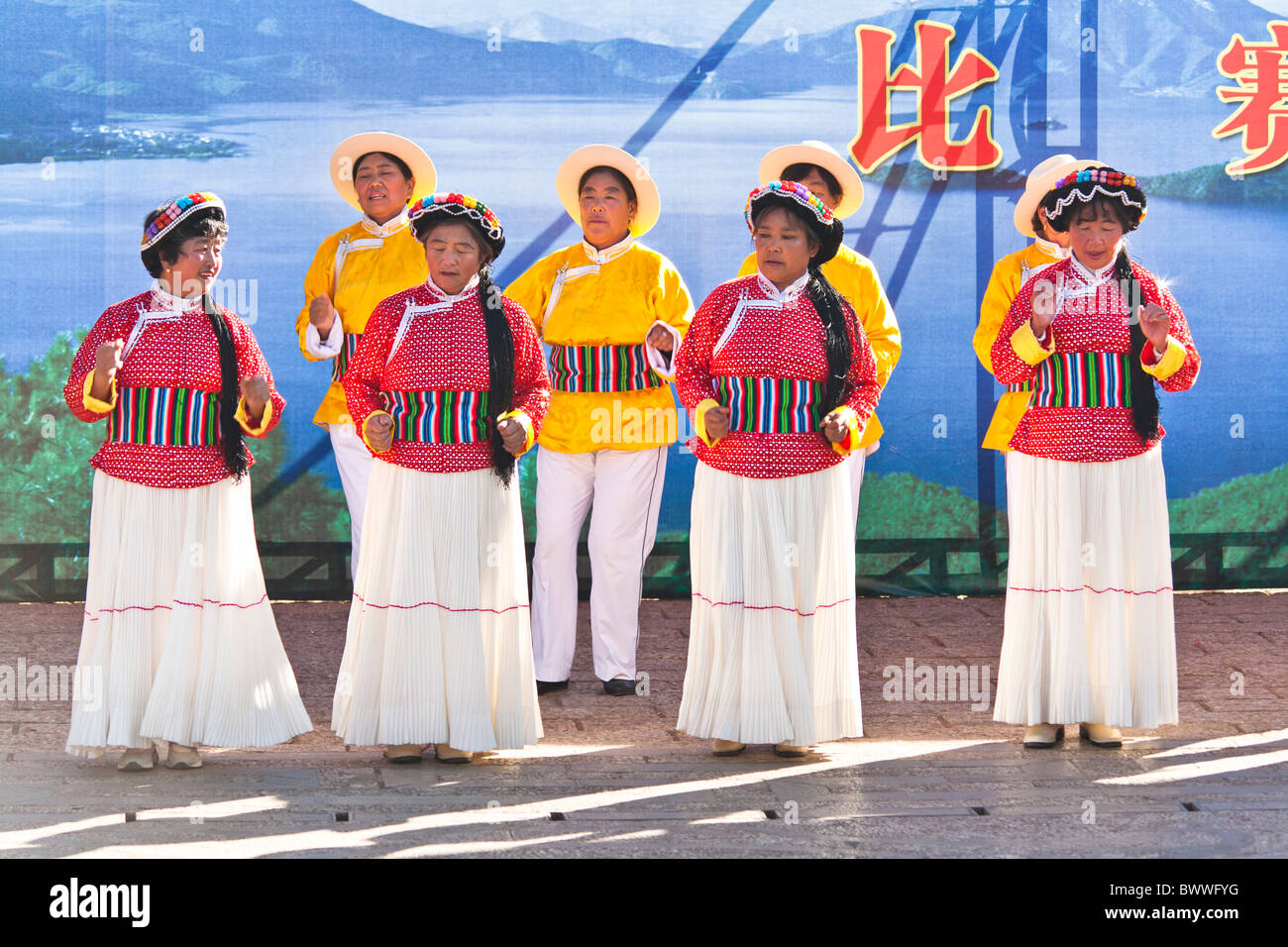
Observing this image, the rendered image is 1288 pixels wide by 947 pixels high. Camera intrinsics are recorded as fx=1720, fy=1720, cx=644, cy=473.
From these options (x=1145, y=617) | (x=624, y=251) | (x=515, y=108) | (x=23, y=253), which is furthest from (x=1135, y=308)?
Answer: (x=23, y=253)

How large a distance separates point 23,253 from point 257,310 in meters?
1.05

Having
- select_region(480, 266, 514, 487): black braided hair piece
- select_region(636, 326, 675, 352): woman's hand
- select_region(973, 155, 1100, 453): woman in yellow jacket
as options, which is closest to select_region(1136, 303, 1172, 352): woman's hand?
select_region(973, 155, 1100, 453): woman in yellow jacket

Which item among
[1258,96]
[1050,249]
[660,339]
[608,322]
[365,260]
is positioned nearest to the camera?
[660,339]

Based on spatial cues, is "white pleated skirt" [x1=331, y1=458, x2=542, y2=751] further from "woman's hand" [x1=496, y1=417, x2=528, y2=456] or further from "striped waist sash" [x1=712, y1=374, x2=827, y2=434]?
"striped waist sash" [x1=712, y1=374, x2=827, y2=434]

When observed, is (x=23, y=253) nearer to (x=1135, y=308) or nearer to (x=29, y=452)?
(x=29, y=452)

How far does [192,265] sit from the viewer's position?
4.96 m

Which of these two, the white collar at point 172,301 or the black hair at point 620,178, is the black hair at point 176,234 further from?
the black hair at point 620,178

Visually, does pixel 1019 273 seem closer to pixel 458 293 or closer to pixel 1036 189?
pixel 1036 189

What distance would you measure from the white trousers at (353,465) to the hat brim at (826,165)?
5.83 feet

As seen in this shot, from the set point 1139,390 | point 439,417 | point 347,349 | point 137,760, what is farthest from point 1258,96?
point 137,760

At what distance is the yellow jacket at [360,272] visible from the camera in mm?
6215

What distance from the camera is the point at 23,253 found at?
7430 mm

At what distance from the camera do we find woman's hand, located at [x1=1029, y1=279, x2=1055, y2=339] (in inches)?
204

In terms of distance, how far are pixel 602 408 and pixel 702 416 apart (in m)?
1.19
